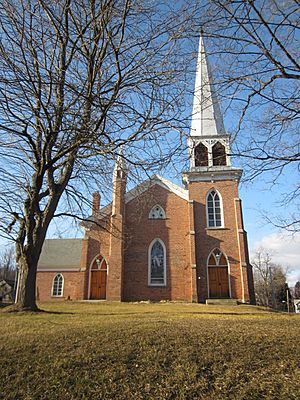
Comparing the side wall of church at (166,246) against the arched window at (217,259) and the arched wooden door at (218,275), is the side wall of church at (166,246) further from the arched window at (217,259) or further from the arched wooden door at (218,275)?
the arched window at (217,259)

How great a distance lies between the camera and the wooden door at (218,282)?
876 inches

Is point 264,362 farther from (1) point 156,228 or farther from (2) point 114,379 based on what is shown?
(1) point 156,228

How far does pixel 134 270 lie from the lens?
23656 millimetres

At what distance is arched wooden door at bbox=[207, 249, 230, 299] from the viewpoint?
877 inches

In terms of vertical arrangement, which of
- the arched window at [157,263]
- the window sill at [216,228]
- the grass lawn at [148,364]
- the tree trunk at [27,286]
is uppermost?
the window sill at [216,228]

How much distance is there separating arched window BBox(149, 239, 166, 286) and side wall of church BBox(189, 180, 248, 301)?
2577 millimetres

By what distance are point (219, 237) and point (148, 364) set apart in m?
18.8

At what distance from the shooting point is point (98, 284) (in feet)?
77.8

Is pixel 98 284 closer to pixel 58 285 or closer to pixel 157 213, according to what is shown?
pixel 157 213

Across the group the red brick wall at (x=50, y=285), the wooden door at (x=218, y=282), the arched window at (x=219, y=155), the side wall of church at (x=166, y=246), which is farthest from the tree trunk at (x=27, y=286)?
the red brick wall at (x=50, y=285)

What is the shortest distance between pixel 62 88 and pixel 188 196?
19498mm

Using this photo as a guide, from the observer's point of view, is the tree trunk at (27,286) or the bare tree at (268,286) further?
the bare tree at (268,286)

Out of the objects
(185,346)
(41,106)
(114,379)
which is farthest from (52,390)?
(41,106)

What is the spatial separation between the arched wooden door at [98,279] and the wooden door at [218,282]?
7645mm
